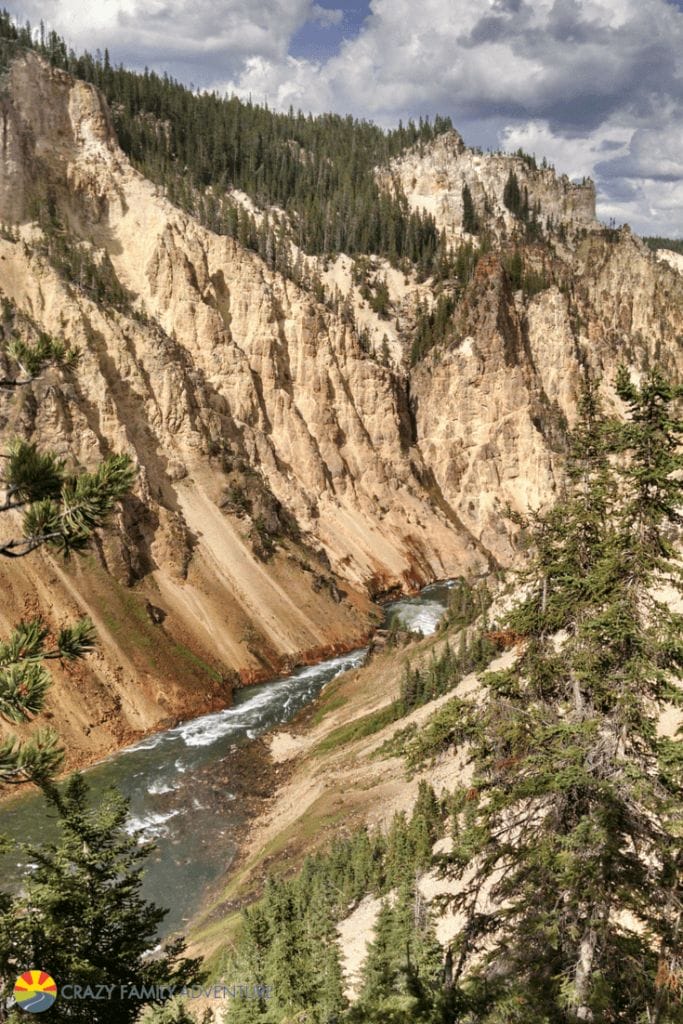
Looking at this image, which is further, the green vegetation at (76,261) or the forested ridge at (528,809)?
the green vegetation at (76,261)

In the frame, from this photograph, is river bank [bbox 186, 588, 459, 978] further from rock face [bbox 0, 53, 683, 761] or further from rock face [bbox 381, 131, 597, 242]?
rock face [bbox 381, 131, 597, 242]

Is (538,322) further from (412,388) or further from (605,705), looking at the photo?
(605,705)

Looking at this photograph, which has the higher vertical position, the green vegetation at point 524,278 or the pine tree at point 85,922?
Result: the green vegetation at point 524,278

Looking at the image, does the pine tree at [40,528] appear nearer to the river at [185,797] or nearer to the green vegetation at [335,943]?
the green vegetation at [335,943]

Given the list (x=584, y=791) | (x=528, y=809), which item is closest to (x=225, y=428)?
(x=528, y=809)

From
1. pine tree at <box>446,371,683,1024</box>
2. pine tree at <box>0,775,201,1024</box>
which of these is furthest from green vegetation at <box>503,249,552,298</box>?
pine tree at <box>0,775,201,1024</box>

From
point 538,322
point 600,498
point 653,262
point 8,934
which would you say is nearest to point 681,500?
point 600,498

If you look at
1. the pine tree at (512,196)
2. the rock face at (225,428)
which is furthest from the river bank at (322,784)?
the pine tree at (512,196)
